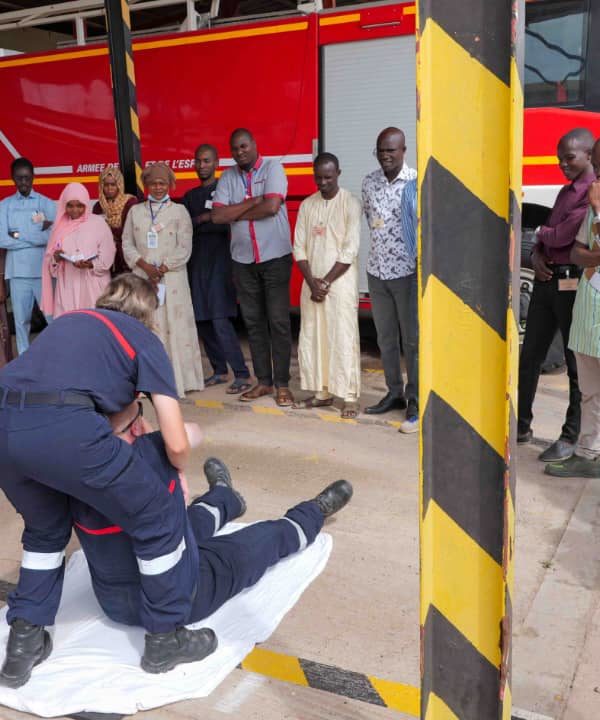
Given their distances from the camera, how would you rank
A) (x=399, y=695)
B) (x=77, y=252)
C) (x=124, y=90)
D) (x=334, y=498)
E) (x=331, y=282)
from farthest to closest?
(x=124, y=90)
(x=77, y=252)
(x=331, y=282)
(x=334, y=498)
(x=399, y=695)

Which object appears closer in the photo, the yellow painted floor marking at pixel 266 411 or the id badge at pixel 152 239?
the yellow painted floor marking at pixel 266 411

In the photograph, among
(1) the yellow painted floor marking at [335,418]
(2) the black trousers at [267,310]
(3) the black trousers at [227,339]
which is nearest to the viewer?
(1) the yellow painted floor marking at [335,418]

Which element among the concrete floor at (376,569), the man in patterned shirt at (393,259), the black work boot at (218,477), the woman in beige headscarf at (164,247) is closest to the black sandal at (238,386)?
the woman in beige headscarf at (164,247)

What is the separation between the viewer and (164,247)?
593 cm

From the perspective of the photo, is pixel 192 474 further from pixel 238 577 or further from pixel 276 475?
pixel 238 577

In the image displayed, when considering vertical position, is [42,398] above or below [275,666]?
above

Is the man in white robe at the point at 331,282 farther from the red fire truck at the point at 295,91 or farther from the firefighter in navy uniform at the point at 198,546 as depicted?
the firefighter in navy uniform at the point at 198,546

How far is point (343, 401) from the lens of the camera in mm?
5859

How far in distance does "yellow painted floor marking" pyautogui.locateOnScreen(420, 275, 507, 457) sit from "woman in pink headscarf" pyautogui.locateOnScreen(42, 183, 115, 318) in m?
4.72

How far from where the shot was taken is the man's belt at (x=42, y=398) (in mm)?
2469

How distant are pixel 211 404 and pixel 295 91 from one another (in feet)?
Result: 9.29

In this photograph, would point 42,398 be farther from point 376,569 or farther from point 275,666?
point 376,569

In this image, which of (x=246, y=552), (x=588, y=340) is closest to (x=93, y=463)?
(x=246, y=552)

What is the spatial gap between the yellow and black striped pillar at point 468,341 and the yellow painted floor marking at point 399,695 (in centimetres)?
97
